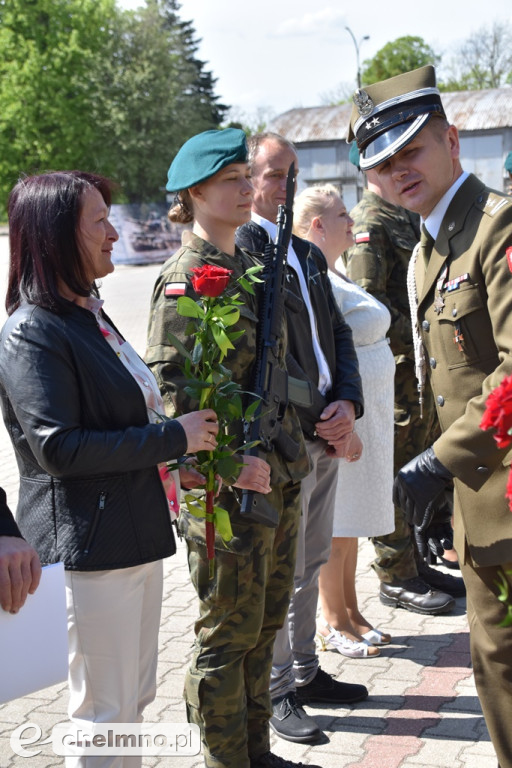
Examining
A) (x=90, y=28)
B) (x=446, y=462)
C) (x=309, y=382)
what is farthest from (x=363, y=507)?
(x=90, y=28)

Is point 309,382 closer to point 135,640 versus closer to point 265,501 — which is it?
point 265,501

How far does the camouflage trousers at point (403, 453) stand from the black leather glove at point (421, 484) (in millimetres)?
2305

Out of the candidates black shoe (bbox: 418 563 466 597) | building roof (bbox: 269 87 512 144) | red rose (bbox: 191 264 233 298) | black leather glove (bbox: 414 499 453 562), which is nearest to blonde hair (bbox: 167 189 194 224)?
red rose (bbox: 191 264 233 298)

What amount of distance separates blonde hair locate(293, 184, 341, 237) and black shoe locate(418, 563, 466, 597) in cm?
206

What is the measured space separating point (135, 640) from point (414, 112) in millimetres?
1873

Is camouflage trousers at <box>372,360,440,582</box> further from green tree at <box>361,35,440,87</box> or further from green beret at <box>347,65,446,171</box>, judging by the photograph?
green tree at <box>361,35,440,87</box>

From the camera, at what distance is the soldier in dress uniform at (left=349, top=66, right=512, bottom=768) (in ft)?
9.80

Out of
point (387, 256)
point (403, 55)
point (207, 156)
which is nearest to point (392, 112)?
point (207, 156)

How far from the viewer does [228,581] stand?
3387mm

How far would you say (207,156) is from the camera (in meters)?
3.63

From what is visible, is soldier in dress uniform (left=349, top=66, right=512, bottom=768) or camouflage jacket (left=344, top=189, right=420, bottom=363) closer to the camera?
soldier in dress uniform (left=349, top=66, right=512, bottom=768)

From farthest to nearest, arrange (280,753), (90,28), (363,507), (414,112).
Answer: (90,28), (363,507), (280,753), (414,112)

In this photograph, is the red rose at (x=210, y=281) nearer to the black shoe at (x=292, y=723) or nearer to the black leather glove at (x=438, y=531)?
the black leather glove at (x=438, y=531)

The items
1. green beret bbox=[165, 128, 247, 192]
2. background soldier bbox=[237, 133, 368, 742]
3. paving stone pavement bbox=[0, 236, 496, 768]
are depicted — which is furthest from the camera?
background soldier bbox=[237, 133, 368, 742]
